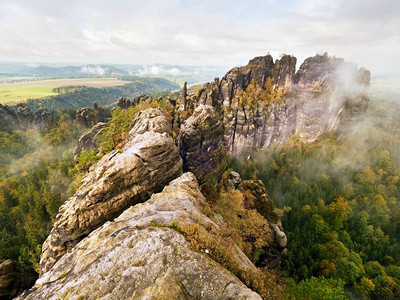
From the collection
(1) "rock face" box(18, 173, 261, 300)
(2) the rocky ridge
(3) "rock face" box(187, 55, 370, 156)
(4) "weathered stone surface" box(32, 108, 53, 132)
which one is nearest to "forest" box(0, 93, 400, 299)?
(4) "weathered stone surface" box(32, 108, 53, 132)

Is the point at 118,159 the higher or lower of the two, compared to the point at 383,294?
higher

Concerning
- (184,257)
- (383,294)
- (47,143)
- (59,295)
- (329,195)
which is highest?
(184,257)

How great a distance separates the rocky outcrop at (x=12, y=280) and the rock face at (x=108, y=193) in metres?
13.1

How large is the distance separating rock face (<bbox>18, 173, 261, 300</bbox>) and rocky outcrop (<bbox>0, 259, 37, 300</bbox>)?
21.8 meters

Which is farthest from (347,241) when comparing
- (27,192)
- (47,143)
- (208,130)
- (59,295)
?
(47,143)

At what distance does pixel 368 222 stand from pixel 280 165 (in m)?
35.1

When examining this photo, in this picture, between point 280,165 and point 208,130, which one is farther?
point 280,165

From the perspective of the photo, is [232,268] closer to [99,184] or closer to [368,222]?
[99,184]

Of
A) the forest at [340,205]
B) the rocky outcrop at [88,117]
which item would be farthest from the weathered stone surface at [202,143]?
the rocky outcrop at [88,117]

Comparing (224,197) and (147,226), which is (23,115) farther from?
(147,226)

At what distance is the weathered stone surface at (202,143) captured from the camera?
3666 cm

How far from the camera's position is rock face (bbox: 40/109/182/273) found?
18453 mm

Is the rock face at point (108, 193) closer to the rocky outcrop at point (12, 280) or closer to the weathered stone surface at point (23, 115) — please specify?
the rocky outcrop at point (12, 280)

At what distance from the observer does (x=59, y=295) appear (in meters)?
9.88
